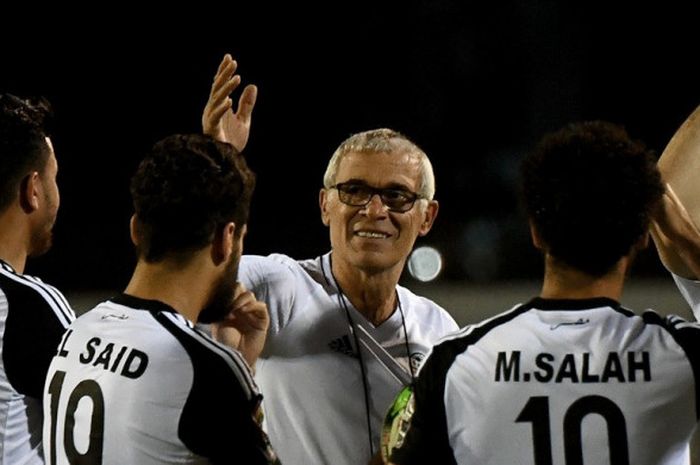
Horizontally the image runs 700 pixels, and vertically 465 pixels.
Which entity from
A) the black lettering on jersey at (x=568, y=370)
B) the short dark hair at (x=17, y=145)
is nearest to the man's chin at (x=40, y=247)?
the short dark hair at (x=17, y=145)

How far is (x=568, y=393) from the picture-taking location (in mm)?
2293

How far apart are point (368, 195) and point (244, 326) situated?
0.72 meters

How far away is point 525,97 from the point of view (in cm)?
1088

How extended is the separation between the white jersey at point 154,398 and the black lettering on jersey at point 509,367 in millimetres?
495

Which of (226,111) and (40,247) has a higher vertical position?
(226,111)

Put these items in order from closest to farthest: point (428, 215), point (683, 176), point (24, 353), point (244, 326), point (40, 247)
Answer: point (24, 353)
point (244, 326)
point (40, 247)
point (683, 176)
point (428, 215)

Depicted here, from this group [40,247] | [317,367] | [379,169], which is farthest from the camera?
[379,169]

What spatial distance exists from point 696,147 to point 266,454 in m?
1.51

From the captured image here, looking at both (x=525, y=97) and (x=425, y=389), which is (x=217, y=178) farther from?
(x=525, y=97)

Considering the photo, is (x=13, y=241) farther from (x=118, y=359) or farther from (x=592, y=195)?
(x=592, y=195)

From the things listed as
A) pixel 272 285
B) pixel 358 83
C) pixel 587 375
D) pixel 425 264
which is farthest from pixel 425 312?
pixel 358 83

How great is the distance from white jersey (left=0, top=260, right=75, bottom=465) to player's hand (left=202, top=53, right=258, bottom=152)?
72 cm

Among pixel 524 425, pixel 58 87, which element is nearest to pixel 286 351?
pixel 524 425

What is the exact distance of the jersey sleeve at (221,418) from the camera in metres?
2.35
